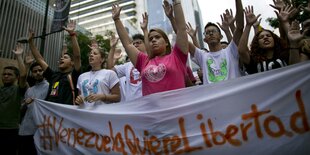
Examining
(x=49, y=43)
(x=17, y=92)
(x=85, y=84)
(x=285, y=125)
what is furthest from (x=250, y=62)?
(x=49, y=43)

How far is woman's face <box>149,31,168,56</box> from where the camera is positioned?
2.81 meters

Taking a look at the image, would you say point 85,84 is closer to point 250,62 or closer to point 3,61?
point 250,62

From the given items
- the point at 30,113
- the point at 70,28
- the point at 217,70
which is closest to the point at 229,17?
the point at 217,70

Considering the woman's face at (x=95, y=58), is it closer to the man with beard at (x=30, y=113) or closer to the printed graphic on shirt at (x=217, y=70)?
the man with beard at (x=30, y=113)

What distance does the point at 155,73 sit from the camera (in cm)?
257

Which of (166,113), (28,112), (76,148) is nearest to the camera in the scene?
(166,113)

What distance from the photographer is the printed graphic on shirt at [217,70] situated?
10.1 feet

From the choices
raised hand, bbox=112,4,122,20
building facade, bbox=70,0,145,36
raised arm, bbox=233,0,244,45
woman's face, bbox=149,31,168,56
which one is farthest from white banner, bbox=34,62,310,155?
building facade, bbox=70,0,145,36

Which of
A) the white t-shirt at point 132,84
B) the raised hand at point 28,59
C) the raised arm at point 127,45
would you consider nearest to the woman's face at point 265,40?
the raised arm at point 127,45

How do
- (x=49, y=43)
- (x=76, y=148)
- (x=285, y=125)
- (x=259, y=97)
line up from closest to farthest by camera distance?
1. (x=285, y=125)
2. (x=259, y=97)
3. (x=76, y=148)
4. (x=49, y=43)

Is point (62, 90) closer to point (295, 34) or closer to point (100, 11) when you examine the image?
point (295, 34)

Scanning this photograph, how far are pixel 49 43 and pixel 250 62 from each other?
64.9 feet

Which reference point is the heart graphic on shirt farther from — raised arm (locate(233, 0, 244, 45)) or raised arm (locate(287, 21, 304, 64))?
raised arm (locate(287, 21, 304, 64))

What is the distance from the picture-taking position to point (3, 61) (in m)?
11.2
